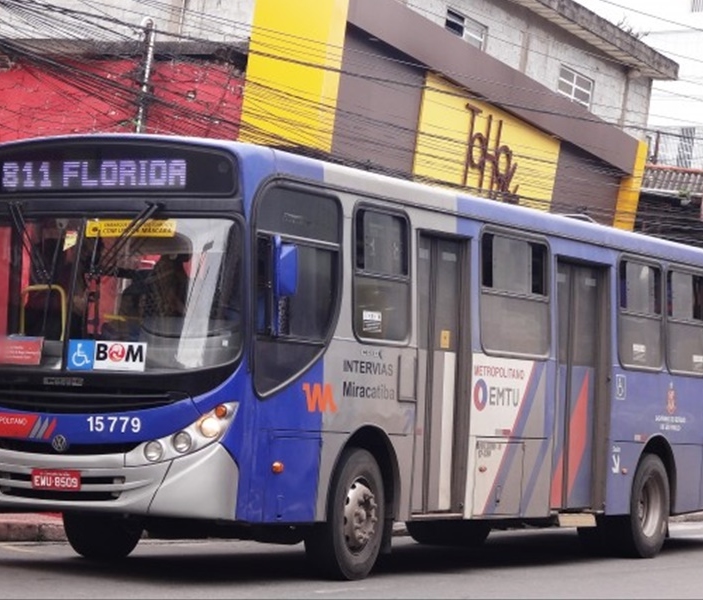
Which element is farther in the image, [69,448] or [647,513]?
[647,513]

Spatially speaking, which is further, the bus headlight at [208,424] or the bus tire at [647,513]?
the bus tire at [647,513]

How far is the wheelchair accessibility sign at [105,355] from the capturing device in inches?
443

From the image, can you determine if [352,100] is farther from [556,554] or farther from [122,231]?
[122,231]

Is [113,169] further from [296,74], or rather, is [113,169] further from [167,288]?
[296,74]

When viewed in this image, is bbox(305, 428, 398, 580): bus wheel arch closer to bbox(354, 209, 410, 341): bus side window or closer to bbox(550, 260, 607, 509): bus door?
bbox(354, 209, 410, 341): bus side window

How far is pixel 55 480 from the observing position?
11.3 m

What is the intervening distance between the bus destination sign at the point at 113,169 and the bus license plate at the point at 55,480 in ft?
6.29

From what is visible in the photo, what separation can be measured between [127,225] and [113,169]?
1.54ft

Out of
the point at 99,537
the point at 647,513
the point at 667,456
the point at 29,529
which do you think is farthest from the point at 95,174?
the point at 667,456

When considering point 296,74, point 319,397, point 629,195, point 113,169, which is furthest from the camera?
point 629,195

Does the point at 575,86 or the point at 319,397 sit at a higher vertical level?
the point at 575,86

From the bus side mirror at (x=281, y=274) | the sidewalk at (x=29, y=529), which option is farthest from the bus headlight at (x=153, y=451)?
the sidewalk at (x=29, y=529)

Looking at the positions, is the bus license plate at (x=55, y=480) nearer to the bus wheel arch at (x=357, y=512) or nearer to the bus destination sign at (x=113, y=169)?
the bus wheel arch at (x=357, y=512)

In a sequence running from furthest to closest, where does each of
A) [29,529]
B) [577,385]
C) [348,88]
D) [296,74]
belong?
[348,88]
[296,74]
[577,385]
[29,529]
